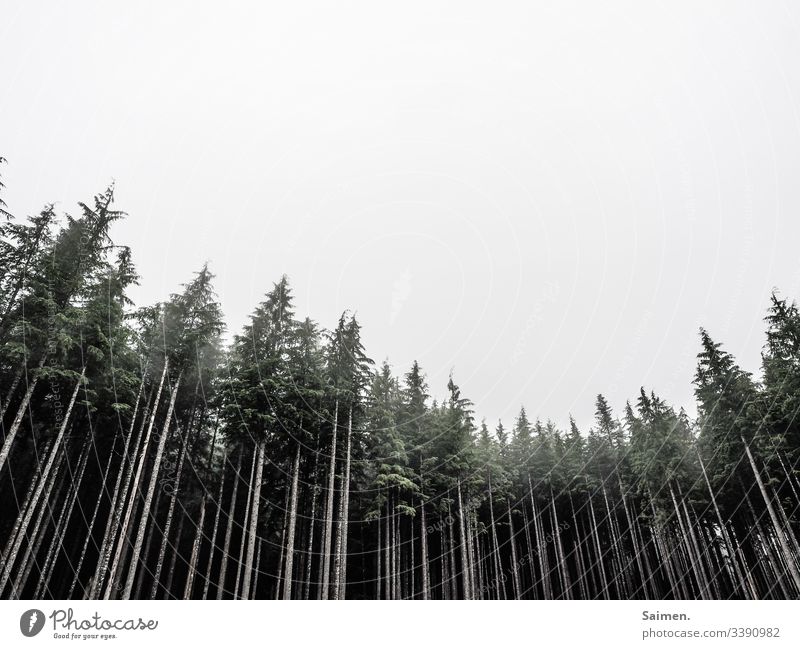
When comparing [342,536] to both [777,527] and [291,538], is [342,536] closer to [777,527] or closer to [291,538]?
[291,538]

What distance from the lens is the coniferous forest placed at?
15883 millimetres

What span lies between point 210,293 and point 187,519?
15311 millimetres

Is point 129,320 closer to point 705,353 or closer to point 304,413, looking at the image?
point 304,413

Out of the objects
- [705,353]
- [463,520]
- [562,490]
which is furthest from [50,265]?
[562,490]

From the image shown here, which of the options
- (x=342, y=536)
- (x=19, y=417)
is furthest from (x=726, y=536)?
(x=19, y=417)
